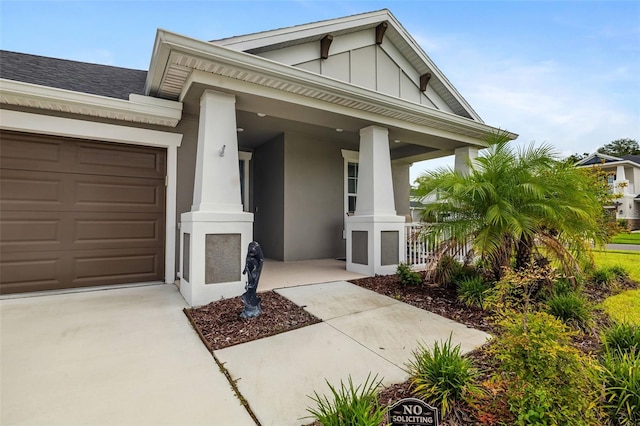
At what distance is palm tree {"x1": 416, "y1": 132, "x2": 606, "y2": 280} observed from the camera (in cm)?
426

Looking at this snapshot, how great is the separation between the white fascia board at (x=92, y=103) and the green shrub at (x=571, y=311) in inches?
241

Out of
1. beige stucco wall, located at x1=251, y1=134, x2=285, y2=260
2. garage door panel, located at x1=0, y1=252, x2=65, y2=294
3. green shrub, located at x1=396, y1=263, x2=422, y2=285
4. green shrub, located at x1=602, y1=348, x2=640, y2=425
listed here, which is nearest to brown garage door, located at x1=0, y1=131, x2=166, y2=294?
garage door panel, located at x1=0, y1=252, x2=65, y2=294

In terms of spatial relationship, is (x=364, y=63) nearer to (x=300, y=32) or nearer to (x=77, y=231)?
(x=300, y=32)

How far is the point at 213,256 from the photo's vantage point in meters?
4.25

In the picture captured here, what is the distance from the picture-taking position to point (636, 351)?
2508mm

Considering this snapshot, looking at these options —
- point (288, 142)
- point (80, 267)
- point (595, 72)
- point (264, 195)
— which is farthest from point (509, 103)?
point (80, 267)

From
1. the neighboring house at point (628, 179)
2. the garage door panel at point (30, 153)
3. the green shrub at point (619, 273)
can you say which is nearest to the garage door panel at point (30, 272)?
the garage door panel at point (30, 153)

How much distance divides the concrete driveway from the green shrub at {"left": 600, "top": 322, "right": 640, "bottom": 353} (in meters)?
3.08

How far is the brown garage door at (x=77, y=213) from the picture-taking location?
4.46 metres

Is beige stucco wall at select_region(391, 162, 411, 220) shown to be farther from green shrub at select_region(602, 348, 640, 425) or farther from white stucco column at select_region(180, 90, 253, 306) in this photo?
green shrub at select_region(602, 348, 640, 425)

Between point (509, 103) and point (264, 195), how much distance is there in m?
10.3

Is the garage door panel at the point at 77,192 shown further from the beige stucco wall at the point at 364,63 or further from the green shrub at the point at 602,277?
the green shrub at the point at 602,277

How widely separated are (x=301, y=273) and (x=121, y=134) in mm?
3946

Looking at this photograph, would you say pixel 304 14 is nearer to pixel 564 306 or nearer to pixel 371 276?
pixel 371 276
